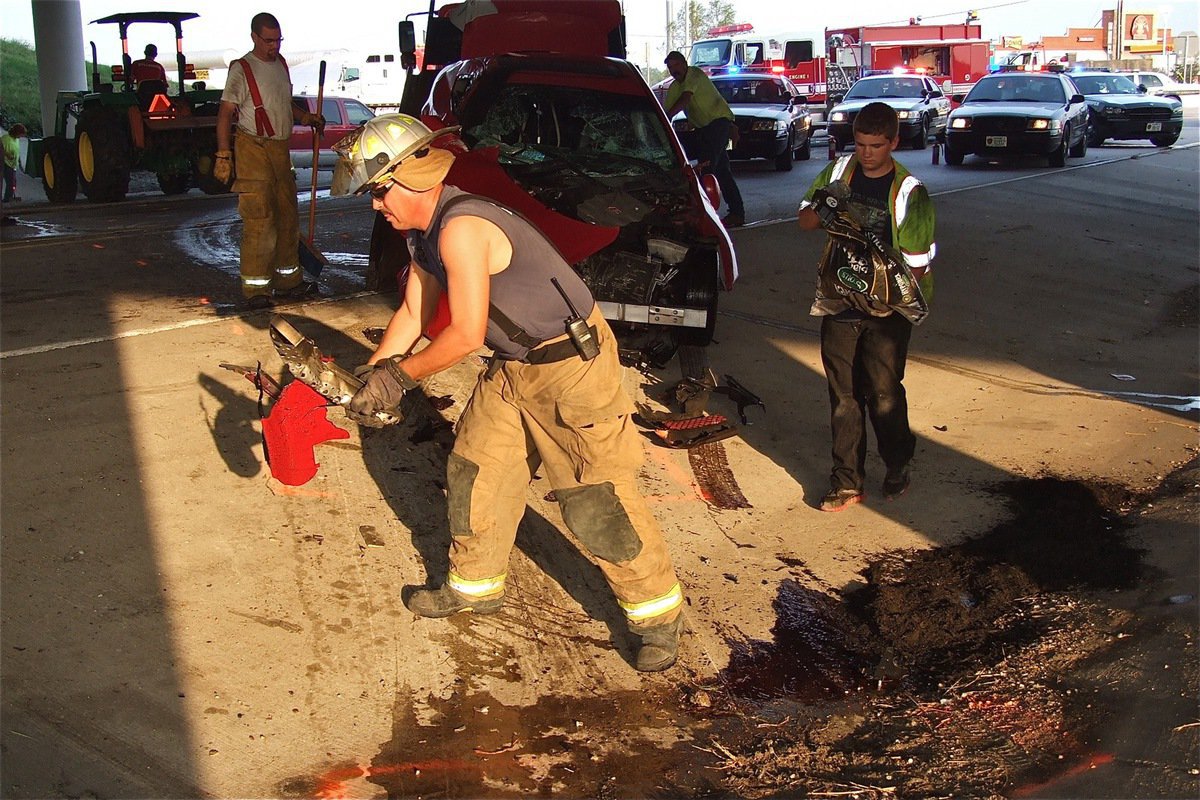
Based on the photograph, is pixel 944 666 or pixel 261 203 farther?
pixel 261 203

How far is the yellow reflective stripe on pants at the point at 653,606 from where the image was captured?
405 centimetres

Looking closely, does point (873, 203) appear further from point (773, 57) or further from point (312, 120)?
point (773, 57)

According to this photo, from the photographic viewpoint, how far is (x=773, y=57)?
35.0 m

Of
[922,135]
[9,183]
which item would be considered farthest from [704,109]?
[922,135]

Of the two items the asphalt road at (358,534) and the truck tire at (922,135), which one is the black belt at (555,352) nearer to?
the asphalt road at (358,534)

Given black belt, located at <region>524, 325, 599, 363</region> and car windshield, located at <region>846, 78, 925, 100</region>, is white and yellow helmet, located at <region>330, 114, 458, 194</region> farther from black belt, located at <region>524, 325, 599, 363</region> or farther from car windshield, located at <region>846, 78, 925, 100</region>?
car windshield, located at <region>846, 78, 925, 100</region>

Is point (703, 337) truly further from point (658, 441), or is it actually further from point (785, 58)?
point (785, 58)

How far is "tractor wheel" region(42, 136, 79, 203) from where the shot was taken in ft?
46.7

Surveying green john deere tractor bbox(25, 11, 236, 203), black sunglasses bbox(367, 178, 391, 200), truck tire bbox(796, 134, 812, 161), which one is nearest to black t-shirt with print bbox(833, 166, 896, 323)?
black sunglasses bbox(367, 178, 391, 200)

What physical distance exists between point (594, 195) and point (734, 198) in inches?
191

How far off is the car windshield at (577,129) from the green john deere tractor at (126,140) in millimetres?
7645

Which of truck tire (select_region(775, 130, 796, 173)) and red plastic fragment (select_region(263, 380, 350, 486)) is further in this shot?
truck tire (select_region(775, 130, 796, 173))

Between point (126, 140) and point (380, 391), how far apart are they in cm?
1185

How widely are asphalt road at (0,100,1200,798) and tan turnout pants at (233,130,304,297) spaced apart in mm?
339
